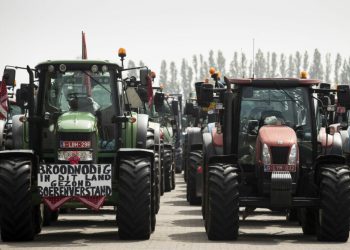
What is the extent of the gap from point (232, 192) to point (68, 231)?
337 cm

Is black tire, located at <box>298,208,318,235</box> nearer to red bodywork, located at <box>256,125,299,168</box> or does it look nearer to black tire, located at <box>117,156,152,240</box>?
red bodywork, located at <box>256,125,299,168</box>

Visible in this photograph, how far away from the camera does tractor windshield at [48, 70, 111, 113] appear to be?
18500 millimetres

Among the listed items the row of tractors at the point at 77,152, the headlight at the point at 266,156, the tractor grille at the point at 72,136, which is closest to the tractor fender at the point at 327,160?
the headlight at the point at 266,156

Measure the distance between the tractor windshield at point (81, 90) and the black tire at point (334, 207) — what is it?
3773 mm

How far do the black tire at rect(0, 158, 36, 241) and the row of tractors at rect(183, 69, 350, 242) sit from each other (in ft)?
8.70

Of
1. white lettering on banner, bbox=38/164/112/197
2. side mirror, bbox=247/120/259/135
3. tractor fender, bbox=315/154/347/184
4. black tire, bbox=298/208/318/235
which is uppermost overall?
side mirror, bbox=247/120/259/135

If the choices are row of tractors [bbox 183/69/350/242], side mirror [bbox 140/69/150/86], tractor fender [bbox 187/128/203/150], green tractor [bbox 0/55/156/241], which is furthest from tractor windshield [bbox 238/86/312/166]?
tractor fender [bbox 187/128/203/150]

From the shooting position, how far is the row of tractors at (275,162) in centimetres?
1719

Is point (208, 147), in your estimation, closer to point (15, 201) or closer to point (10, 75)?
point (10, 75)

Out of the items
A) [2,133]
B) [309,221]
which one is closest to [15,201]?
[309,221]

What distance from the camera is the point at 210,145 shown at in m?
20.3

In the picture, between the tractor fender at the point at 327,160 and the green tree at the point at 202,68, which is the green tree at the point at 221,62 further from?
the tractor fender at the point at 327,160

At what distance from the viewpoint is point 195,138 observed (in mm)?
27875

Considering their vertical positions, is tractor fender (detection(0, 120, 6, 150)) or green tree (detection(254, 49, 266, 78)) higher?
tractor fender (detection(0, 120, 6, 150))
